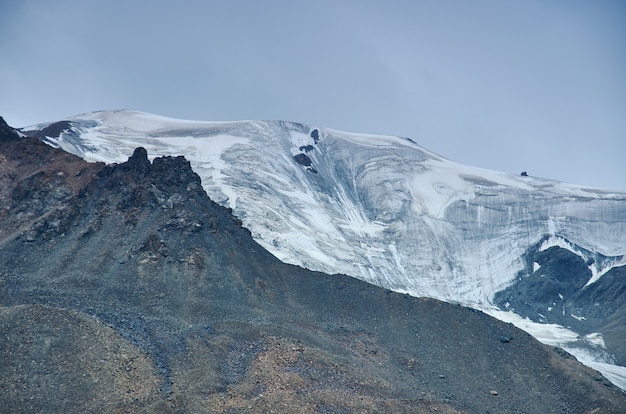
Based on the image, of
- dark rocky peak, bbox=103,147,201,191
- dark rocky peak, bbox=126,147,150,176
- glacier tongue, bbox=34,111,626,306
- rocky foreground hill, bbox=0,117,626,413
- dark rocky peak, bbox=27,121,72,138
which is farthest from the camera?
dark rocky peak, bbox=27,121,72,138

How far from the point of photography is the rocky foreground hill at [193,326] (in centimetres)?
3084

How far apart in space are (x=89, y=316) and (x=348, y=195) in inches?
3463

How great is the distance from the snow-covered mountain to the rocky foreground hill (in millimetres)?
29942

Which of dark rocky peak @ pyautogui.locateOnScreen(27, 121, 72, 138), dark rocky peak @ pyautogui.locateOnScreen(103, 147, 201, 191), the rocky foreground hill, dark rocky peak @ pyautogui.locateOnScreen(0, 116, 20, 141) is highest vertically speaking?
dark rocky peak @ pyautogui.locateOnScreen(27, 121, 72, 138)

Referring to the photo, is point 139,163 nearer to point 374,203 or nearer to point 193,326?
point 193,326

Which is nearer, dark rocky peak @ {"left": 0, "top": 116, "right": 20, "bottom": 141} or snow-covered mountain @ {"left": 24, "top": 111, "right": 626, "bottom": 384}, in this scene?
dark rocky peak @ {"left": 0, "top": 116, "right": 20, "bottom": 141}

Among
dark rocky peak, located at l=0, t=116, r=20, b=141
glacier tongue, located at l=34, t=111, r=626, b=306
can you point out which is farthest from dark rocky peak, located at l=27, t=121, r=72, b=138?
dark rocky peak, located at l=0, t=116, r=20, b=141

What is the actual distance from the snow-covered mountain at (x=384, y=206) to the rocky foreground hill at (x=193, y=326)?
2994 cm

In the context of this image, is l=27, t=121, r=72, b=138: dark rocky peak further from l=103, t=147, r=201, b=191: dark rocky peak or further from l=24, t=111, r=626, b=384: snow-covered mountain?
l=103, t=147, r=201, b=191: dark rocky peak

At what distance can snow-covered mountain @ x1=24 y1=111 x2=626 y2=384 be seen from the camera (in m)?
91.9

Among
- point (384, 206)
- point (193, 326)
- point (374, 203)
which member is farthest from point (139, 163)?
point (374, 203)

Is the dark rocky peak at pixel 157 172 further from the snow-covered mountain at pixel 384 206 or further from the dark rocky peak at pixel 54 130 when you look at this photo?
the dark rocky peak at pixel 54 130

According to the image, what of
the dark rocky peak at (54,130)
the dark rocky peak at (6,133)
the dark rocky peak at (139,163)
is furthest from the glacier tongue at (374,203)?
the dark rocky peak at (6,133)

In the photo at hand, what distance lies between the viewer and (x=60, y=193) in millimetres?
53812
